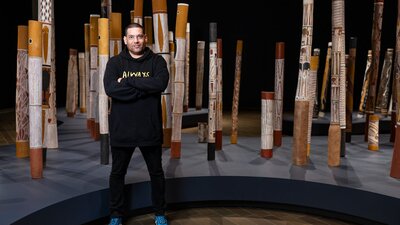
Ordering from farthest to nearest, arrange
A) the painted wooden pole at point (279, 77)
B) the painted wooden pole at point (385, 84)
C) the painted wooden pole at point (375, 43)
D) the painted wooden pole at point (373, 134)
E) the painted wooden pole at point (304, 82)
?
the painted wooden pole at point (385, 84) < the painted wooden pole at point (375, 43) < the painted wooden pole at point (373, 134) < the painted wooden pole at point (279, 77) < the painted wooden pole at point (304, 82)

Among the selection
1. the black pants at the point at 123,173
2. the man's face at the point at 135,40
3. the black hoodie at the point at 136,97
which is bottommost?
the black pants at the point at 123,173

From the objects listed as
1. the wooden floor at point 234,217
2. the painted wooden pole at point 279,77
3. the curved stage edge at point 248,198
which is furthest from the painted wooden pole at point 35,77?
the painted wooden pole at point 279,77

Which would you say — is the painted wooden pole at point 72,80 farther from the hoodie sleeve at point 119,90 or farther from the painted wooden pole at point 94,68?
the hoodie sleeve at point 119,90

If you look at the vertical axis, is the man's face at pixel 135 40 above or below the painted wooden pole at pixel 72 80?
above

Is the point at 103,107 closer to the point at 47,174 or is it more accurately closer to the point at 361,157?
the point at 47,174

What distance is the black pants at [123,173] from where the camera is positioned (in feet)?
7.74

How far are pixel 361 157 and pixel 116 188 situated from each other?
6.76ft

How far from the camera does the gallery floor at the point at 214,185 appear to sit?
2439 mm

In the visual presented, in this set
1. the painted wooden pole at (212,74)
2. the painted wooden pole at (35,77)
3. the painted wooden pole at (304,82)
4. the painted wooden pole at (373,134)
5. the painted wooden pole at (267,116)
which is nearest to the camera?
the painted wooden pole at (35,77)

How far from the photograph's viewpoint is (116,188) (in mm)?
2385

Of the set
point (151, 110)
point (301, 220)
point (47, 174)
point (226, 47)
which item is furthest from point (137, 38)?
point (226, 47)

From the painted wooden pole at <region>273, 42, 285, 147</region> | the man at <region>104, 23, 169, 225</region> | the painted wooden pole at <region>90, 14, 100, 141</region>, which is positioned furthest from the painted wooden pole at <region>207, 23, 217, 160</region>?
the painted wooden pole at <region>90, 14, 100, 141</region>

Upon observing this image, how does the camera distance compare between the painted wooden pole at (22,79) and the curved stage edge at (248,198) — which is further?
the painted wooden pole at (22,79)

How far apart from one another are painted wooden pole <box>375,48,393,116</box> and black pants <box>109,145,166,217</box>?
355 cm
